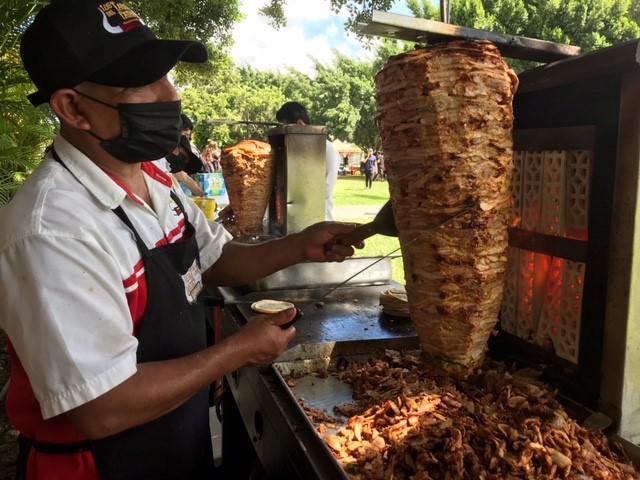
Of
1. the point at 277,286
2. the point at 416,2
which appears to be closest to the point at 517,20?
the point at 416,2

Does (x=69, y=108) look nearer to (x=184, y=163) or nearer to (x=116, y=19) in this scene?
(x=116, y=19)

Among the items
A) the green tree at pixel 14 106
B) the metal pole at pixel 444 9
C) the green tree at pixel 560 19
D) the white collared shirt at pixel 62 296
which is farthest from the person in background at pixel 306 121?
the green tree at pixel 560 19

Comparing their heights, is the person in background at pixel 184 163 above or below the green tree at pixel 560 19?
below

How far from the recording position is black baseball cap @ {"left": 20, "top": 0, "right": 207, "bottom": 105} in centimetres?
145

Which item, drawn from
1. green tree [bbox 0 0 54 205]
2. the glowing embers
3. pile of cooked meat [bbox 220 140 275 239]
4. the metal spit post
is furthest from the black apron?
pile of cooked meat [bbox 220 140 275 239]

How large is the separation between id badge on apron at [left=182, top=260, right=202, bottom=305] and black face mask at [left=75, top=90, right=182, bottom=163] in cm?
47

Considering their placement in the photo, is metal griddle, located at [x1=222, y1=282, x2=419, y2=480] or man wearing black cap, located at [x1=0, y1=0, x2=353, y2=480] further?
metal griddle, located at [x1=222, y1=282, x2=419, y2=480]

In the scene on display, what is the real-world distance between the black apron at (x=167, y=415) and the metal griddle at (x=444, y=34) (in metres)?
1.02

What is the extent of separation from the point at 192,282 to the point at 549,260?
1.34 meters

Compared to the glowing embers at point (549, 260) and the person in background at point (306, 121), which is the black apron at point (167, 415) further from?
the person in background at point (306, 121)

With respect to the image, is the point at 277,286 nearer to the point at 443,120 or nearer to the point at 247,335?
the point at 247,335

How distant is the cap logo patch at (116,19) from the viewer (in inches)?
59.8

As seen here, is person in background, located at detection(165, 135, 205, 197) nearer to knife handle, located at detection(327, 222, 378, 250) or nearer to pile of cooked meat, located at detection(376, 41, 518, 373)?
knife handle, located at detection(327, 222, 378, 250)

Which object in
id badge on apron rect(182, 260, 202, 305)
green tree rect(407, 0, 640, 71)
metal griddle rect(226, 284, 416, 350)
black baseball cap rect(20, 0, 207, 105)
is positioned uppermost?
green tree rect(407, 0, 640, 71)
